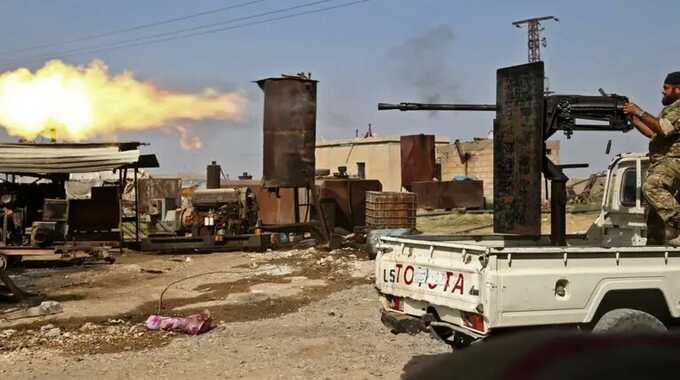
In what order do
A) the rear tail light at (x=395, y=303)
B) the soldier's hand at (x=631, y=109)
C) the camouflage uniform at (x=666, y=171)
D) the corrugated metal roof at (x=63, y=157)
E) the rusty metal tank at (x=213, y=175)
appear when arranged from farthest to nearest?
the rusty metal tank at (x=213, y=175)
the corrugated metal roof at (x=63, y=157)
the soldier's hand at (x=631, y=109)
the camouflage uniform at (x=666, y=171)
the rear tail light at (x=395, y=303)

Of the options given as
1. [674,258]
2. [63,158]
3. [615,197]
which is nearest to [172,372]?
[674,258]

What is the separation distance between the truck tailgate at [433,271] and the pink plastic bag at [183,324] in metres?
2.71

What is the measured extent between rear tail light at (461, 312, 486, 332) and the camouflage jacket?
9.70 feet

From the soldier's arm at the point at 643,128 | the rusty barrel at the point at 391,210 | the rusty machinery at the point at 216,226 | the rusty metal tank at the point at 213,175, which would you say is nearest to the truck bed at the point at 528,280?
the soldier's arm at the point at 643,128

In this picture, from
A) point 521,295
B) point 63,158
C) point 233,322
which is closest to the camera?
point 521,295

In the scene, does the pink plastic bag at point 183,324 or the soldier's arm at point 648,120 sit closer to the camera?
the soldier's arm at point 648,120

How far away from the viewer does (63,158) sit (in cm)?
1579

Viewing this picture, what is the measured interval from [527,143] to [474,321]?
2981 millimetres

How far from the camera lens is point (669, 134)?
6.29 metres

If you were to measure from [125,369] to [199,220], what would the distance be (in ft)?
36.7

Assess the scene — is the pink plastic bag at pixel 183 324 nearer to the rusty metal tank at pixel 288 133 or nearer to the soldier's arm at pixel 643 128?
the soldier's arm at pixel 643 128

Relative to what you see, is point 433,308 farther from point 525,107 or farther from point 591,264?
point 525,107

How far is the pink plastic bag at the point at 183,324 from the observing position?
307 inches

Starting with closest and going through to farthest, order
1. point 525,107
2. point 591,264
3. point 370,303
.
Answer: point 591,264 < point 525,107 < point 370,303
